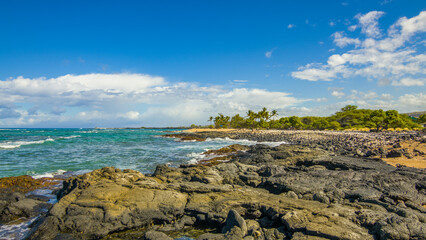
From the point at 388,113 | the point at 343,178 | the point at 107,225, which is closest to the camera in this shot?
the point at 107,225

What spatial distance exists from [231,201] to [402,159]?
61.3 feet

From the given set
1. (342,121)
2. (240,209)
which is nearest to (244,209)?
(240,209)

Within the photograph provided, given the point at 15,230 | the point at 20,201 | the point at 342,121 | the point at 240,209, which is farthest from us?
the point at 342,121

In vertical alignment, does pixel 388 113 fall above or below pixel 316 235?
above

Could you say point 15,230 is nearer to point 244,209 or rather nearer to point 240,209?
point 240,209

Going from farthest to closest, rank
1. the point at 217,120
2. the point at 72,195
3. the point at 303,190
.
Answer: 1. the point at 217,120
2. the point at 303,190
3. the point at 72,195

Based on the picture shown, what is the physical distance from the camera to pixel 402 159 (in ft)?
61.0

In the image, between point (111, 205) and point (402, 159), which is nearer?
point (111, 205)

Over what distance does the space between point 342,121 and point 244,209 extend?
4451 inches

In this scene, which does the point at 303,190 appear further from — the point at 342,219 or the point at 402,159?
the point at 402,159

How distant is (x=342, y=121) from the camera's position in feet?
340

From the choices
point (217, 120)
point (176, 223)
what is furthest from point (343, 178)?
point (217, 120)

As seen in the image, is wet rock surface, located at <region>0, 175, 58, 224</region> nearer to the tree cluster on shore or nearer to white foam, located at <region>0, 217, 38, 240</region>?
white foam, located at <region>0, 217, 38, 240</region>

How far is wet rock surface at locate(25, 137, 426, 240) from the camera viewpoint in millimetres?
5977
